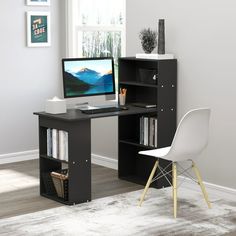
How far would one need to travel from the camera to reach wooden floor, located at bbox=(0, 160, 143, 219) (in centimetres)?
465

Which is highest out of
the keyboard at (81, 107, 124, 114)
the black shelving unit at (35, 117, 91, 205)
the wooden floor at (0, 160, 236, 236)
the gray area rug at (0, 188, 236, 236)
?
the keyboard at (81, 107, 124, 114)

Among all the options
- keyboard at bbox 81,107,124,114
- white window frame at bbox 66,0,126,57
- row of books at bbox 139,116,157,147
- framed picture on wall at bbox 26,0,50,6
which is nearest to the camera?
keyboard at bbox 81,107,124,114

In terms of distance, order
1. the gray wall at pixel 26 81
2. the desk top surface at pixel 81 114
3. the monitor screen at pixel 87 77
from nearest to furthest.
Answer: the desk top surface at pixel 81 114
the monitor screen at pixel 87 77
the gray wall at pixel 26 81

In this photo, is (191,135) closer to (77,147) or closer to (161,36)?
(77,147)

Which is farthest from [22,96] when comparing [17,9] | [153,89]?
[153,89]

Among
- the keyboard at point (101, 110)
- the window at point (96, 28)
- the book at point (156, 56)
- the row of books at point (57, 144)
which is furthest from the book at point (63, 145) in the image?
the window at point (96, 28)

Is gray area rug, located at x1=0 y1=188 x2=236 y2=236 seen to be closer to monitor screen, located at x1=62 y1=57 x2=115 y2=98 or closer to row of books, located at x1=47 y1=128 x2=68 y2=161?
row of books, located at x1=47 y1=128 x2=68 y2=161

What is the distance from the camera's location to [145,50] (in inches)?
206

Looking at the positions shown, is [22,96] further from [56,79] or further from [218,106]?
[218,106]

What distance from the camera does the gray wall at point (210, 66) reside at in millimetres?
4738

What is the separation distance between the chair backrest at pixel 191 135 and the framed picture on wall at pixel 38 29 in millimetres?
2540

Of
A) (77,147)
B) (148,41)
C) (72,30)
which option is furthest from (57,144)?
(72,30)

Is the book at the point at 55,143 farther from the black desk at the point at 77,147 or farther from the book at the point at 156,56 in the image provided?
the book at the point at 156,56

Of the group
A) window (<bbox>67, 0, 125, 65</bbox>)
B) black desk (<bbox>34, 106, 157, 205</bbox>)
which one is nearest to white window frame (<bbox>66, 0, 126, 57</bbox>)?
window (<bbox>67, 0, 125, 65</bbox>)
